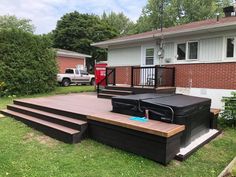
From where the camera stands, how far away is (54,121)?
19.2ft

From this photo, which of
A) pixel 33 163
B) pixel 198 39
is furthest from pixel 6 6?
pixel 33 163

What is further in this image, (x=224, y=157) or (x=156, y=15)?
(x=156, y=15)

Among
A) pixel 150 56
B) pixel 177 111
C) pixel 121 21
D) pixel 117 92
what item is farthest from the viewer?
pixel 121 21

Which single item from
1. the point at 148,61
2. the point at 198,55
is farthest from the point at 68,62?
the point at 198,55

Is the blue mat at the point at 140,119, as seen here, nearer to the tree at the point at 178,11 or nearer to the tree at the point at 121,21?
the tree at the point at 178,11

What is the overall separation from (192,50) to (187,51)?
0.19 meters

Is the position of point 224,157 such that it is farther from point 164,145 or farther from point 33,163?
point 33,163

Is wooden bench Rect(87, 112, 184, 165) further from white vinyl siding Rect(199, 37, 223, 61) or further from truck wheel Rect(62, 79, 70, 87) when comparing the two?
truck wheel Rect(62, 79, 70, 87)

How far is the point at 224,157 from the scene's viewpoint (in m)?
4.36

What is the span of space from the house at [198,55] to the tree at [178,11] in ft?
70.2

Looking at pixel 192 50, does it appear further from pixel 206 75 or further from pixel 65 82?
pixel 65 82

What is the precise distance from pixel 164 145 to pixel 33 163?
230 centimetres

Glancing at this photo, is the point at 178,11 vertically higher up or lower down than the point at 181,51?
higher up

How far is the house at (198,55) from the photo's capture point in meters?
7.77
